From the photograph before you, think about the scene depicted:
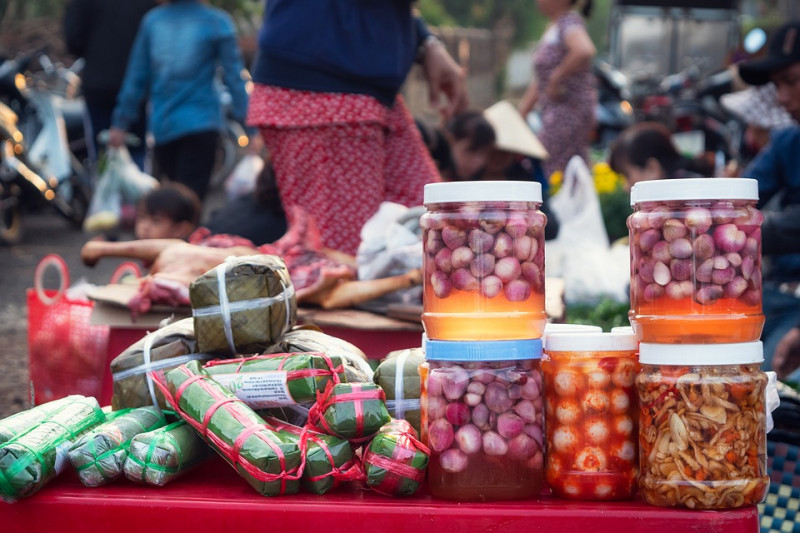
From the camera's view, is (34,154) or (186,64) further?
(34,154)

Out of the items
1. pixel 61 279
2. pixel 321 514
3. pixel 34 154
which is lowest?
pixel 321 514

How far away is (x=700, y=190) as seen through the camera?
1680mm

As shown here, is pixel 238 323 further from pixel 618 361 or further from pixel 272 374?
pixel 618 361

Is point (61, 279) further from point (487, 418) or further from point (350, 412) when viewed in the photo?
point (487, 418)

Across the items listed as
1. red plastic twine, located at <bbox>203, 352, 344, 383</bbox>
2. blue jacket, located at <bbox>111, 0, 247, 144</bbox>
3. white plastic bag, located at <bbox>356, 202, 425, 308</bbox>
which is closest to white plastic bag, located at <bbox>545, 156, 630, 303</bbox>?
white plastic bag, located at <bbox>356, 202, 425, 308</bbox>

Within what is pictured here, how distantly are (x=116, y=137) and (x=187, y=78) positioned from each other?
59cm

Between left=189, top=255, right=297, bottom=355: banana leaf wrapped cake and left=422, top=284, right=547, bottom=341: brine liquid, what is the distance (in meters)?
0.48

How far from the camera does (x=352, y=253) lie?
11.7 ft

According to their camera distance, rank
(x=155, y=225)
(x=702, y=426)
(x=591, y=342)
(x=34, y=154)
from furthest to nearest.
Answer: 1. (x=34, y=154)
2. (x=155, y=225)
3. (x=591, y=342)
4. (x=702, y=426)

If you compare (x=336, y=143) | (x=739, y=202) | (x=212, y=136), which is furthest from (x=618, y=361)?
(x=212, y=136)

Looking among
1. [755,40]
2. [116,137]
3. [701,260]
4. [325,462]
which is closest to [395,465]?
[325,462]

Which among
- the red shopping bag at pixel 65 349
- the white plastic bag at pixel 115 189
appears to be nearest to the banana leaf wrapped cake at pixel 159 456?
the red shopping bag at pixel 65 349

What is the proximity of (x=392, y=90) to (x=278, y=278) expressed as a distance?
5.01ft

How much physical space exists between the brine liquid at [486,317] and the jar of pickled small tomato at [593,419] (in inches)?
2.3
